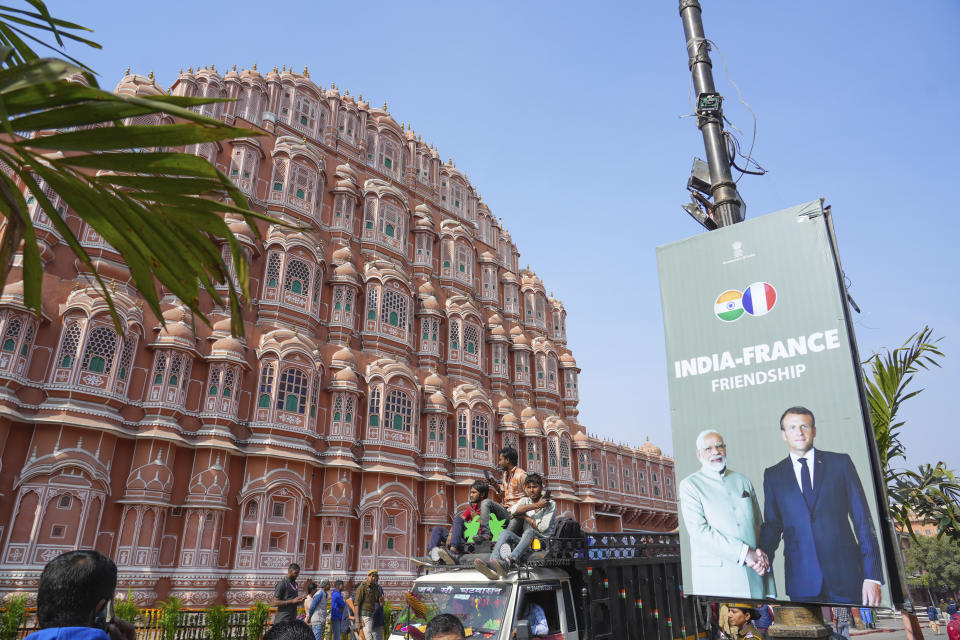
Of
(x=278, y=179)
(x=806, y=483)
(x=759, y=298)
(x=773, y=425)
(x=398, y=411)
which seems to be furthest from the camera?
(x=278, y=179)

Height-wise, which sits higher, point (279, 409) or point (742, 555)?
point (279, 409)

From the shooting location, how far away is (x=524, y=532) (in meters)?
6.68

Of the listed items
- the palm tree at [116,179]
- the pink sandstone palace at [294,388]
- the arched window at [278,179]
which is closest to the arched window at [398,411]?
the pink sandstone palace at [294,388]

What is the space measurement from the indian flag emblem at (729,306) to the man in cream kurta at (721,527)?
1.25 m

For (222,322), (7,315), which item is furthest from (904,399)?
(7,315)

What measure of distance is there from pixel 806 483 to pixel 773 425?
588mm

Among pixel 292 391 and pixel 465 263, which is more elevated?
pixel 465 263

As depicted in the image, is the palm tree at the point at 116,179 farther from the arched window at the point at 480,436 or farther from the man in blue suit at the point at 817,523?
the arched window at the point at 480,436

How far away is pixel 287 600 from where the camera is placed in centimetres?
940

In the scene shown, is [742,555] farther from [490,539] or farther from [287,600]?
[287,600]

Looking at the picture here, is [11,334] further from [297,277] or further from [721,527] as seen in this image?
[721,527]

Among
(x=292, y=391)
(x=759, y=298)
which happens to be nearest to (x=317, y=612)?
(x=292, y=391)

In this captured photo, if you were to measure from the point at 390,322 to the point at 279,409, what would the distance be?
244 inches

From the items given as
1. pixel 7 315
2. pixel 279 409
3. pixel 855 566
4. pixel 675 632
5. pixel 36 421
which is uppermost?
pixel 7 315
